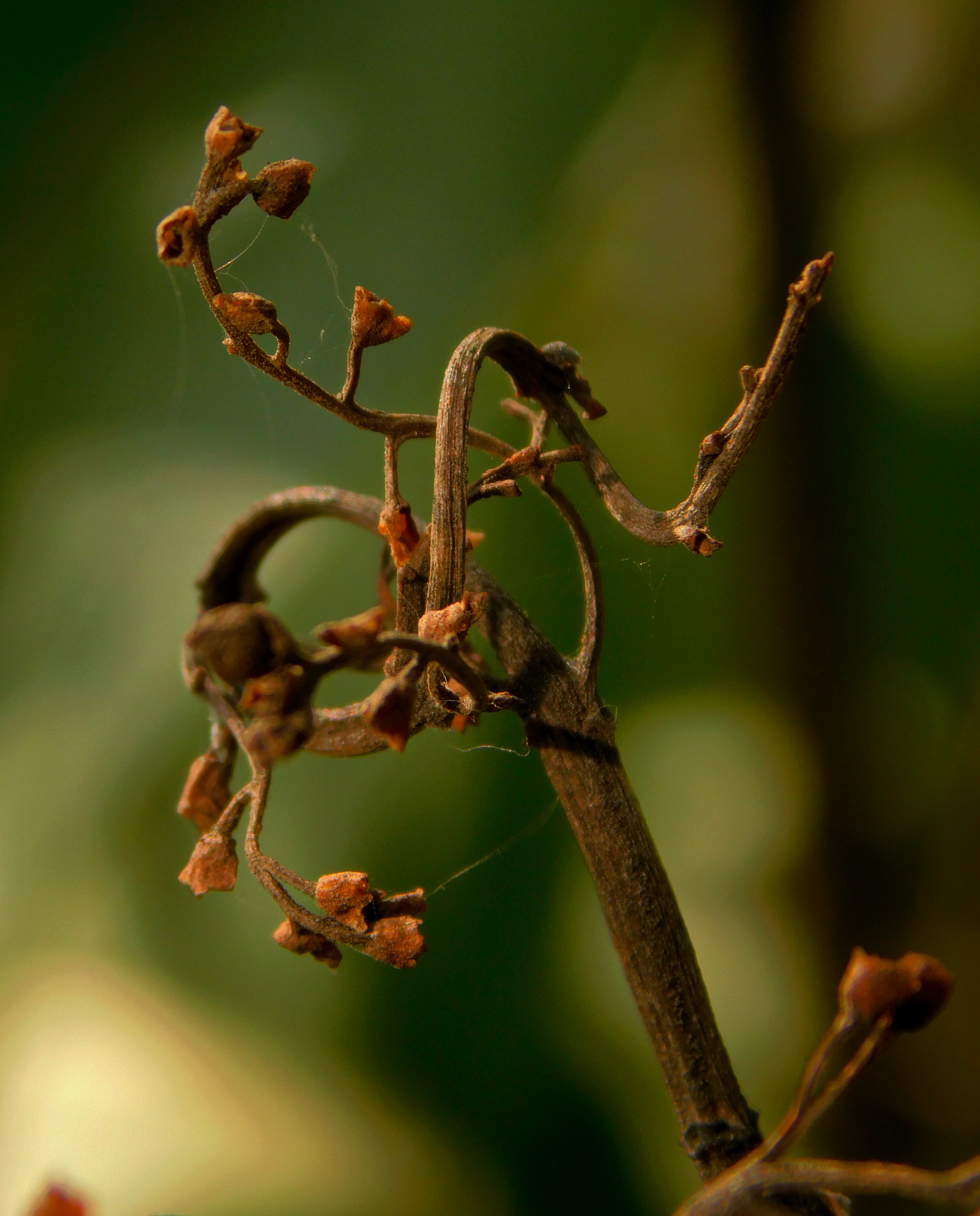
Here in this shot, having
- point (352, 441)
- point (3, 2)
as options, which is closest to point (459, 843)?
point (352, 441)

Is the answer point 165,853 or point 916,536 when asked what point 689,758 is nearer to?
point 916,536

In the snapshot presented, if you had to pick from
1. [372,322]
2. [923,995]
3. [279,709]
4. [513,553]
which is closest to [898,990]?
[923,995]

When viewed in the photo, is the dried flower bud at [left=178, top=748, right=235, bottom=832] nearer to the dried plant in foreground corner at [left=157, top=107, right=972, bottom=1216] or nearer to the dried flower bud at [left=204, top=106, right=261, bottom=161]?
the dried plant in foreground corner at [left=157, top=107, right=972, bottom=1216]

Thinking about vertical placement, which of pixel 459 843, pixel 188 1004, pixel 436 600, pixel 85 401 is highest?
pixel 85 401

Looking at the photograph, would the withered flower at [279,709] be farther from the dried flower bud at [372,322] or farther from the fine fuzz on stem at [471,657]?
the dried flower bud at [372,322]

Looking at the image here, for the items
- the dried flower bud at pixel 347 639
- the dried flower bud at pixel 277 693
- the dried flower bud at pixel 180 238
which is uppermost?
the dried flower bud at pixel 180 238

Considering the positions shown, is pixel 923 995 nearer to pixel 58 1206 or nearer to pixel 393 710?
pixel 393 710

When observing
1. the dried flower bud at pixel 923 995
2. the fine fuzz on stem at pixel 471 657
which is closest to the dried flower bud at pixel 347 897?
the fine fuzz on stem at pixel 471 657
